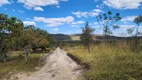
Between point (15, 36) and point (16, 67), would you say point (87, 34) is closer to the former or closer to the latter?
point (15, 36)

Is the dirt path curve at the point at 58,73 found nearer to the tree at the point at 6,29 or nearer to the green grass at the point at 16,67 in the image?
→ the green grass at the point at 16,67

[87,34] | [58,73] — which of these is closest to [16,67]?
[58,73]

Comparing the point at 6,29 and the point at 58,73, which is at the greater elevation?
the point at 6,29

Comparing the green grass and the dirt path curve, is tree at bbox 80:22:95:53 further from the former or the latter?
the dirt path curve

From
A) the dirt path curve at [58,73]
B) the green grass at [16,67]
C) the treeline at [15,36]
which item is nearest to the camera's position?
the dirt path curve at [58,73]

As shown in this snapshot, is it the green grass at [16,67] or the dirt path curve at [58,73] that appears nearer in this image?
the dirt path curve at [58,73]

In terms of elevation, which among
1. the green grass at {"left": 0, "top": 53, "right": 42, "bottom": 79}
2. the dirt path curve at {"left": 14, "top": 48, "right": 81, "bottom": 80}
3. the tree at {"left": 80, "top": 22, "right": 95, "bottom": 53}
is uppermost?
the tree at {"left": 80, "top": 22, "right": 95, "bottom": 53}

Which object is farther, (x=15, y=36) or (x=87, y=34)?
(x=87, y=34)

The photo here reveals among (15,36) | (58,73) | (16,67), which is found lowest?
(16,67)

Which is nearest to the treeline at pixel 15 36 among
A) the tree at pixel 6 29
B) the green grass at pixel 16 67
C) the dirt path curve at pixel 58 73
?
the tree at pixel 6 29

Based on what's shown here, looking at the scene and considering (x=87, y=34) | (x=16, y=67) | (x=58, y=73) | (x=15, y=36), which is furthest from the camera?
(x=87, y=34)

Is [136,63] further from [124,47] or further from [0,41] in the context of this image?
[0,41]

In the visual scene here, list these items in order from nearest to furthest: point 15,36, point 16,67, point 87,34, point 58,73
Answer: point 58,73 → point 16,67 → point 15,36 → point 87,34

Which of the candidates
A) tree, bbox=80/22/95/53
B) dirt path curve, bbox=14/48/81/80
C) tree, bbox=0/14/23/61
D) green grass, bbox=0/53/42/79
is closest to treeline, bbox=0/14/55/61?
tree, bbox=0/14/23/61
